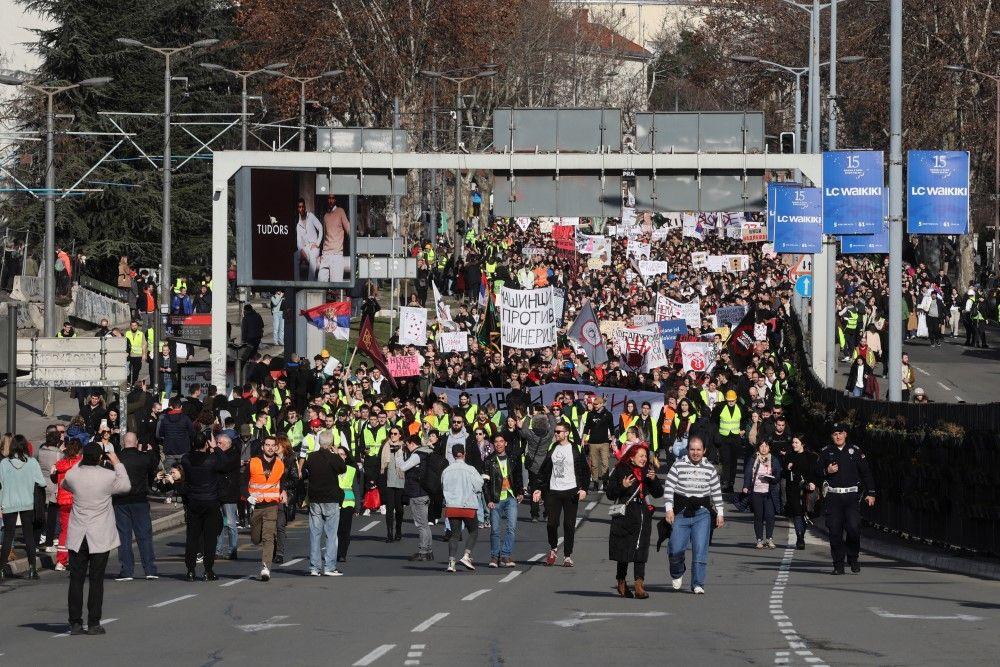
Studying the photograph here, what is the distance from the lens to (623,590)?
2016cm

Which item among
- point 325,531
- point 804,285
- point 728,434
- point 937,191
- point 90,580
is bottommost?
point 325,531

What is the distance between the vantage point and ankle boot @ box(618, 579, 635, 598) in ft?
66.1

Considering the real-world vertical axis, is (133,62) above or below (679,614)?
above

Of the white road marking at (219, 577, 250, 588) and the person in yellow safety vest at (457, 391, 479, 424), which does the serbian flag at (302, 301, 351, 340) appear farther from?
the white road marking at (219, 577, 250, 588)

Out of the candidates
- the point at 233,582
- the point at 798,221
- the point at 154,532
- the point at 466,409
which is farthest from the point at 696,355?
the point at 233,582

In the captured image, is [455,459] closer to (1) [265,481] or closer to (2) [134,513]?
(1) [265,481]

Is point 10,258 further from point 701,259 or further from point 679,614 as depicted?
point 679,614

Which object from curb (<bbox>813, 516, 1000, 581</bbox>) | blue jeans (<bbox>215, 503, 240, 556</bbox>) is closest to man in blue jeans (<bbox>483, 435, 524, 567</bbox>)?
blue jeans (<bbox>215, 503, 240, 556</bbox>)

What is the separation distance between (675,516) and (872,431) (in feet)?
23.8

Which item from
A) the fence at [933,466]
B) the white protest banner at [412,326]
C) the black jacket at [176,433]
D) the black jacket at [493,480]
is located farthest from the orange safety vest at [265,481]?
the white protest banner at [412,326]

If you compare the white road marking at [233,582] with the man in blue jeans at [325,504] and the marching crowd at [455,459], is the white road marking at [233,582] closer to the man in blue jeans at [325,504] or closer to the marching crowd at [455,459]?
the marching crowd at [455,459]

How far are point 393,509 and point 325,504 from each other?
4500 mm

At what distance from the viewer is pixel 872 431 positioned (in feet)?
88.0

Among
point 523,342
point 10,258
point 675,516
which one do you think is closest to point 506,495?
point 675,516
